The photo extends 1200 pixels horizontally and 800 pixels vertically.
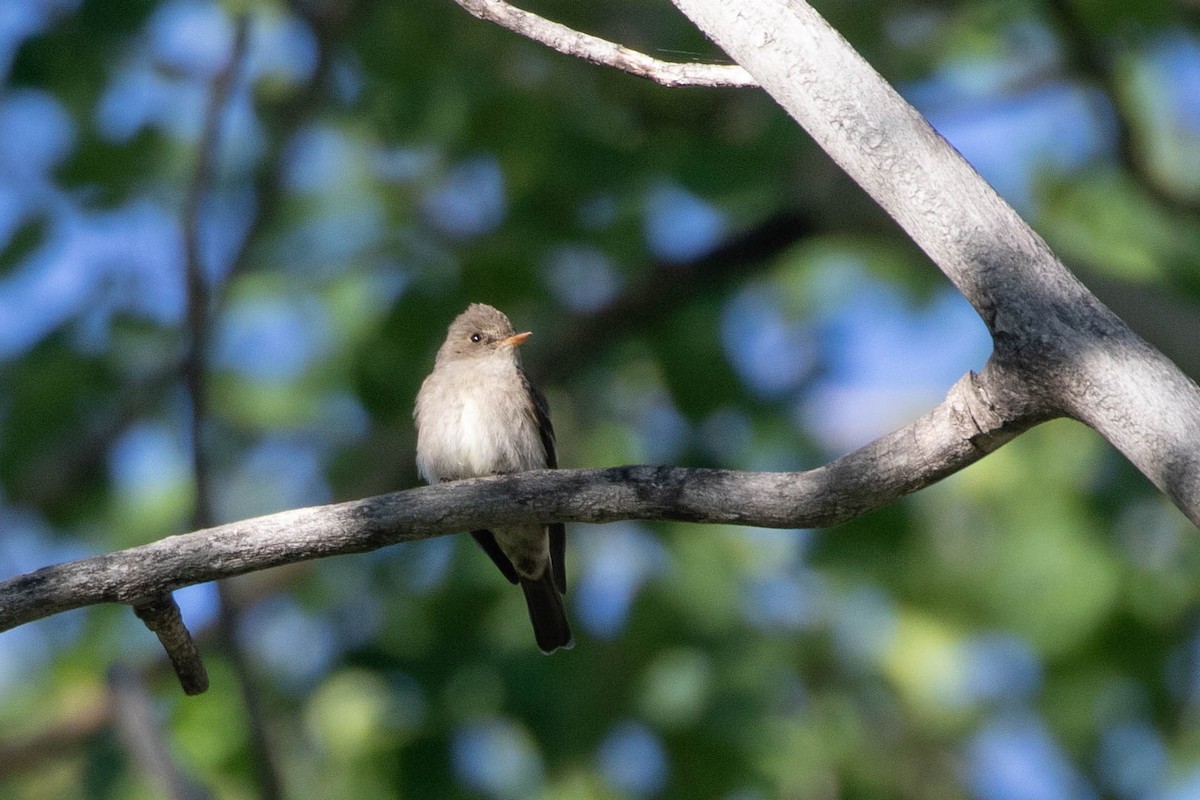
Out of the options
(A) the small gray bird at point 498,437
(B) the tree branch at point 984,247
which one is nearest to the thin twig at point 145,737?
(A) the small gray bird at point 498,437

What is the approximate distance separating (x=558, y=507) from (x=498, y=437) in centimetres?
291

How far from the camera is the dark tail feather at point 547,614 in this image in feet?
21.2

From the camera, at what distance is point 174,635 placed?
3357 millimetres

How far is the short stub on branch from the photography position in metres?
3.27

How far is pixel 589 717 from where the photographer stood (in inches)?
267

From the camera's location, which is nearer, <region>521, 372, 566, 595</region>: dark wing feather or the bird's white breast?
the bird's white breast

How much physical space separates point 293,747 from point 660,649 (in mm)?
2439

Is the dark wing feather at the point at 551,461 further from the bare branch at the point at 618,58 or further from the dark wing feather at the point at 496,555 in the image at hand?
the bare branch at the point at 618,58

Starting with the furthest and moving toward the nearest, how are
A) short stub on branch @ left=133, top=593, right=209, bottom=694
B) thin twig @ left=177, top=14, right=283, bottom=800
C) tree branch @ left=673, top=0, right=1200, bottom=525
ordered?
thin twig @ left=177, top=14, right=283, bottom=800 < short stub on branch @ left=133, top=593, right=209, bottom=694 < tree branch @ left=673, top=0, right=1200, bottom=525

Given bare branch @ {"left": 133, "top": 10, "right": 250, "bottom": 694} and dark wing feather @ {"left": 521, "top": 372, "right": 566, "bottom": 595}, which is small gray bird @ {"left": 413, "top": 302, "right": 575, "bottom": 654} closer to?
dark wing feather @ {"left": 521, "top": 372, "right": 566, "bottom": 595}

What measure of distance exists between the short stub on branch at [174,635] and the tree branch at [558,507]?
0.04m

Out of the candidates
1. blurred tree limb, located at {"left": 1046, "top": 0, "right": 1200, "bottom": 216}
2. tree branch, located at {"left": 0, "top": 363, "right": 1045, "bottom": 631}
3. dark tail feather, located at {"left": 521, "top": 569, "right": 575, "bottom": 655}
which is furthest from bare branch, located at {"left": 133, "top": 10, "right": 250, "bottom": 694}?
blurred tree limb, located at {"left": 1046, "top": 0, "right": 1200, "bottom": 216}

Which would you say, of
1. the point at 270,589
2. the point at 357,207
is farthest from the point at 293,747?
the point at 357,207

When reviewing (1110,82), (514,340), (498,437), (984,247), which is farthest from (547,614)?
(1110,82)
